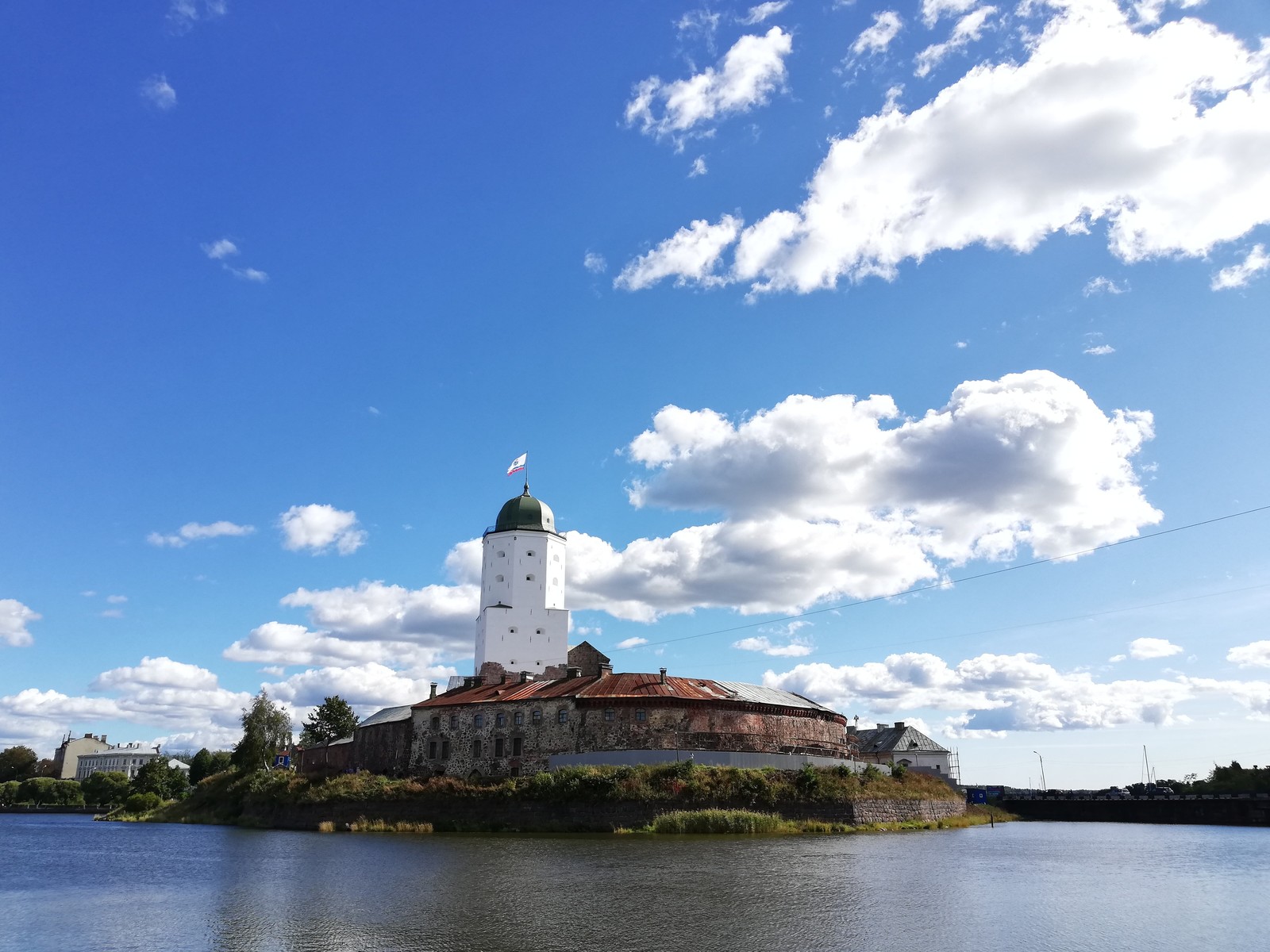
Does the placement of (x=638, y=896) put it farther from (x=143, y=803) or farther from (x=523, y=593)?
(x=143, y=803)

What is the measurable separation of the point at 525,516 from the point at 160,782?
5771 centimetres

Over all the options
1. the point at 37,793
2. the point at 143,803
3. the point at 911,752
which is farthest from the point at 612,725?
the point at 37,793

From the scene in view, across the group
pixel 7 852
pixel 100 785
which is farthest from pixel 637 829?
pixel 100 785

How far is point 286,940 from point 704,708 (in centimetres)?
4067

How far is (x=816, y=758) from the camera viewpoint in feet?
191

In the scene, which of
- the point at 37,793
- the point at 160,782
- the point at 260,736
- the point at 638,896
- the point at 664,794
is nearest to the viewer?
the point at 638,896

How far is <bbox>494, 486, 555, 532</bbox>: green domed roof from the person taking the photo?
273 feet

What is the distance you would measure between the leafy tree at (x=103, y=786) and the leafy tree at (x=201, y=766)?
12025 millimetres

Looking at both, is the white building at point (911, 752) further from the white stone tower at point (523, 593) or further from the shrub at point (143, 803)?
the shrub at point (143, 803)

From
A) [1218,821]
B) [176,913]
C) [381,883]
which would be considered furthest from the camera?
[1218,821]

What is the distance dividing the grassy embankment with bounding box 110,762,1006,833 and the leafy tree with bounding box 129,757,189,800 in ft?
178

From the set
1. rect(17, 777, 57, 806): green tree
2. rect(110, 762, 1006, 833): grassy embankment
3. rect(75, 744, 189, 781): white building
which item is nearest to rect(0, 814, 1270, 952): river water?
rect(110, 762, 1006, 833): grassy embankment

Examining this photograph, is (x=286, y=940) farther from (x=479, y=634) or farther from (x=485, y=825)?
(x=479, y=634)

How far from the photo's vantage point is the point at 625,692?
193 ft
